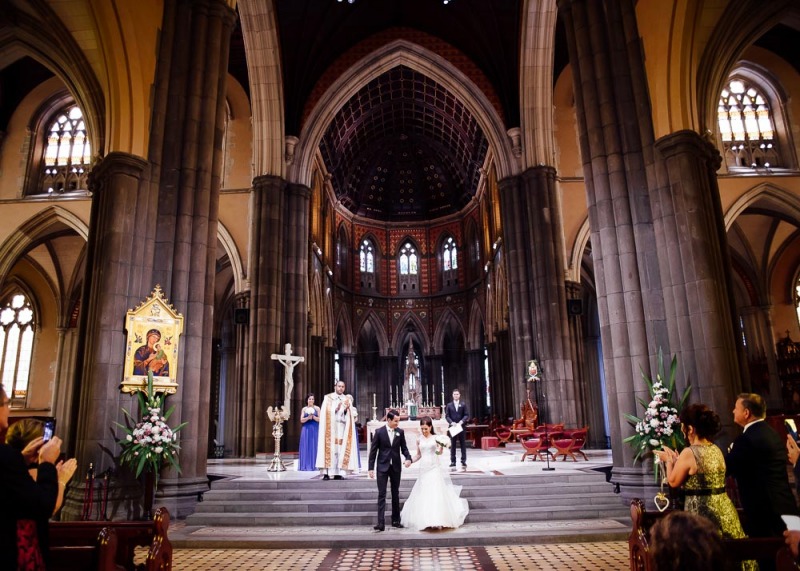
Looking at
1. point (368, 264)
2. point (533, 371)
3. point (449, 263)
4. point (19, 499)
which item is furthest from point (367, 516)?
point (449, 263)

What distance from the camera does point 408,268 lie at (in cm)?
3869

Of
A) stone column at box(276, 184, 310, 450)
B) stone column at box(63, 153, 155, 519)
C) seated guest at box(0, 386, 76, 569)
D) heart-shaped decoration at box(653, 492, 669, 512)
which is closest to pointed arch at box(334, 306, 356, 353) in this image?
stone column at box(276, 184, 310, 450)

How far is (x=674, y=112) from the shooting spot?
9867 mm

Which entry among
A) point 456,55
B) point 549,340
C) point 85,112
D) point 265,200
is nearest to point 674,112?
point 549,340

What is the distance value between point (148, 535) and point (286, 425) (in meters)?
14.6

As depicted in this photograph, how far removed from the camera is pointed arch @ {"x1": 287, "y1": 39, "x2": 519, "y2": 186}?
21.4 metres

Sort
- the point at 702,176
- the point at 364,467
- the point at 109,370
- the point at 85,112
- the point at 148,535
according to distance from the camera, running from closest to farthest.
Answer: the point at 148,535
the point at 109,370
the point at 702,176
the point at 85,112
the point at 364,467

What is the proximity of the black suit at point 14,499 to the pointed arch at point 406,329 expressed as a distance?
3422 cm

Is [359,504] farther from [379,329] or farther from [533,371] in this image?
[379,329]

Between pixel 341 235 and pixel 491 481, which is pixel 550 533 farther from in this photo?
pixel 341 235

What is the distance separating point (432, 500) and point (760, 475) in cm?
445

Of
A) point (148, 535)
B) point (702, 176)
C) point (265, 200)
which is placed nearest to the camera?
point (148, 535)

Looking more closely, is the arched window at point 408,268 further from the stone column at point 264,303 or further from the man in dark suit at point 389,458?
the man in dark suit at point 389,458

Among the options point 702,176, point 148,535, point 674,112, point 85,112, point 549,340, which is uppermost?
point 85,112
